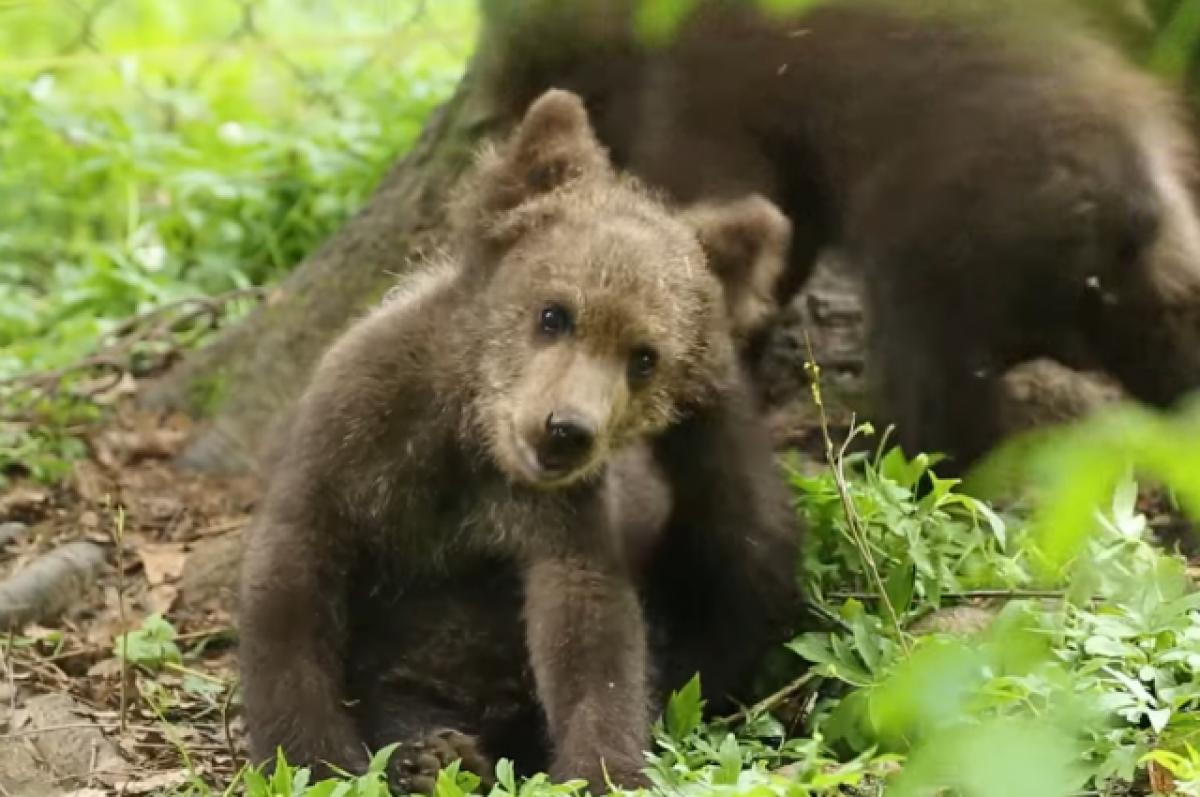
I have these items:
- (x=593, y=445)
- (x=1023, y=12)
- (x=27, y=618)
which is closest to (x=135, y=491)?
(x=27, y=618)

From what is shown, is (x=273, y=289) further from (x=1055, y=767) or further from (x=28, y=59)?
(x=1055, y=767)

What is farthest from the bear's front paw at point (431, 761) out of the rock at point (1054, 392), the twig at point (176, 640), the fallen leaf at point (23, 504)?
the rock at point (1054, 392)

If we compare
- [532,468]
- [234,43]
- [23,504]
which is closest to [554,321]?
[532,468]

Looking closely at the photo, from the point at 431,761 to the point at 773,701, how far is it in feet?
2.42

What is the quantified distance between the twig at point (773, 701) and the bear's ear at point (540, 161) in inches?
47.9

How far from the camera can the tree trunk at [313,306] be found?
530 cm

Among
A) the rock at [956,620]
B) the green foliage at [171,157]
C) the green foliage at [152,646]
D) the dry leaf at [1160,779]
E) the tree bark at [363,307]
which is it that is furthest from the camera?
the green foliage at [171,157]

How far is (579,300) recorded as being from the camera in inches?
140

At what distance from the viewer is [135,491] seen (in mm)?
5012

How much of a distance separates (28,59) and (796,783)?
5.19 metres

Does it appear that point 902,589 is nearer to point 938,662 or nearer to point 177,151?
point 938,662

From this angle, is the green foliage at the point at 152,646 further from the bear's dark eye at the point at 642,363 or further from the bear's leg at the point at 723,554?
the bear's dark eye at the point at 642,363

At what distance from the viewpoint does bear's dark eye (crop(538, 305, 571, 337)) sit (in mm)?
3590

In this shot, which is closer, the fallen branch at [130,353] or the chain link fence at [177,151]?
the fallen branch at [130,353]
